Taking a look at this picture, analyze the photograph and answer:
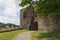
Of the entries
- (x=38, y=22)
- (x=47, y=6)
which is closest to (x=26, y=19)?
(x=38, y=22)

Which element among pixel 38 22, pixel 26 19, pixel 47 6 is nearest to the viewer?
pixel 47 6

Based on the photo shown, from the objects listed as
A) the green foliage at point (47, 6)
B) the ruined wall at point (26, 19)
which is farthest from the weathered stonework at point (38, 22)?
the green foliage at point (47, 6)

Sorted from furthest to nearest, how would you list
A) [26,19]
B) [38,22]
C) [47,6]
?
[26,19], [38,22], [47,6]

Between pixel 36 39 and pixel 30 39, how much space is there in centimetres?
65

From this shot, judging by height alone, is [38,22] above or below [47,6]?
below

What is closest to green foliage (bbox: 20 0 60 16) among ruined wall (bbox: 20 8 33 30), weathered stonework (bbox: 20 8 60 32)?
weathered stonework (bbox: 20 8 60 32)

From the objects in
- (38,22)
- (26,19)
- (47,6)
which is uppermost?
(47,6)

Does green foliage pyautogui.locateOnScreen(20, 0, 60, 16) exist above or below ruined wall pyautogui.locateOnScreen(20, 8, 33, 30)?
above

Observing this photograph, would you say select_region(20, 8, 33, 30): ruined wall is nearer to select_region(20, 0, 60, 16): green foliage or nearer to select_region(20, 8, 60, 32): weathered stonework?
select_region(20, 8, 60, 32): weathered stonework

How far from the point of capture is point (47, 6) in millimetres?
23812

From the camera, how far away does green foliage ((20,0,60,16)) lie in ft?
77.2

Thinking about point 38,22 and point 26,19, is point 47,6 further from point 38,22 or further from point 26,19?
point 26,19

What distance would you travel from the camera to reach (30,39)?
72.1ft

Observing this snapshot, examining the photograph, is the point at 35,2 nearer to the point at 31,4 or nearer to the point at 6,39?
the point at 31,4
